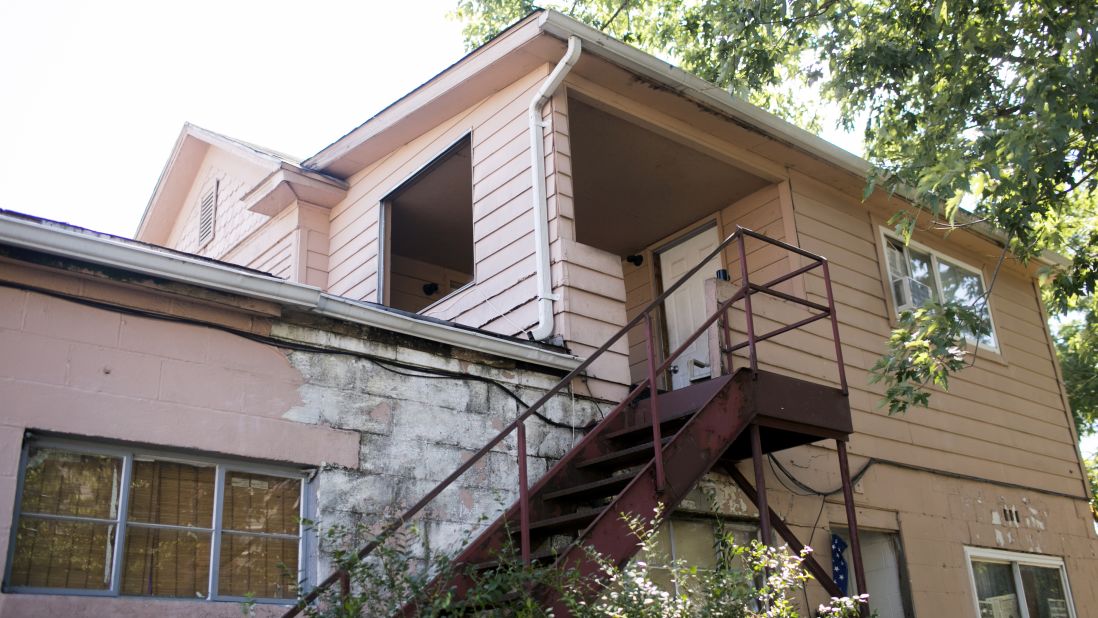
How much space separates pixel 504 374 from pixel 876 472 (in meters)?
4.12

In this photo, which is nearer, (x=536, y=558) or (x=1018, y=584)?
(x=536, y=558)

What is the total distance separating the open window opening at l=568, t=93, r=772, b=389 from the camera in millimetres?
9364

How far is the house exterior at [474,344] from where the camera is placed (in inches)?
203

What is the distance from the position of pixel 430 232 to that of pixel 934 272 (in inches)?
223

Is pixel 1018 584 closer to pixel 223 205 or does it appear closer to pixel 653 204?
pixel 653 204

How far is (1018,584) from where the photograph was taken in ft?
33.4

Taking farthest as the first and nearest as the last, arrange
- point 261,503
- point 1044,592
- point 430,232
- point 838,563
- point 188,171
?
point 188,171, point 430,232, point 1044,592, point 838,563, point 261,503

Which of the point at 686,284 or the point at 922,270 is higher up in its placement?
the point at 922,270

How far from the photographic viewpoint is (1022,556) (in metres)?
10.4

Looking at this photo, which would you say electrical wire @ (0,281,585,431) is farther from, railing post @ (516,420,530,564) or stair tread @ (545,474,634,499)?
railing post @ (516,420,530,564)

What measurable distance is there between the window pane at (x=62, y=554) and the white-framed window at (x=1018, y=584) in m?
7.81

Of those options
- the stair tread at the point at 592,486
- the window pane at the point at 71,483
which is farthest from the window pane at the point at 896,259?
the window pane at the point at 71,483

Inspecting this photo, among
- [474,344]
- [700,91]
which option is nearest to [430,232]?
[700,91]

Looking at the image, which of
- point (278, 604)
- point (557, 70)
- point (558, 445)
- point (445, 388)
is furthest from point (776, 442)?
point (278, 604)
